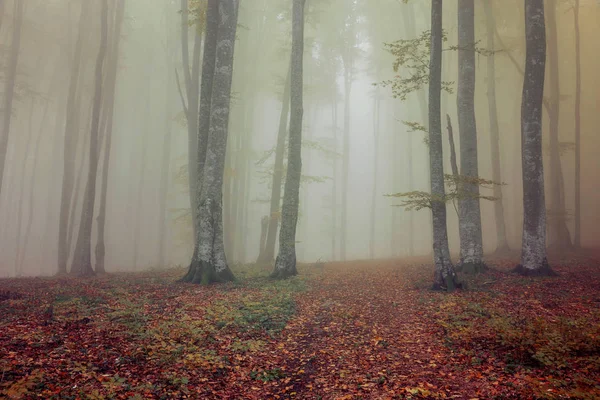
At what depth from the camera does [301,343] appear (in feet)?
21.0

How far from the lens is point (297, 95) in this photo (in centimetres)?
1314

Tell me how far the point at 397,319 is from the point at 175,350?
15.6 feet

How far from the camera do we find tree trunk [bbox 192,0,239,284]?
10977 millimetres

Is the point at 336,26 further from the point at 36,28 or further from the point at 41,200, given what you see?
the point at 41,200

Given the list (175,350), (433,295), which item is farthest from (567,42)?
(175,350)

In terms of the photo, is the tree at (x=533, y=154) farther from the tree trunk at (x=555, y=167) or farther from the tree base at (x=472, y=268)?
the tree trunk at (x=555, y=167)

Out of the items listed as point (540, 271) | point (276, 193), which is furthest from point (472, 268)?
point (276, 193)

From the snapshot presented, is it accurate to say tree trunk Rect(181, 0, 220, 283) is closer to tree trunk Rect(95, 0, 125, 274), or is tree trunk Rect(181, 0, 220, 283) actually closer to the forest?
the forest

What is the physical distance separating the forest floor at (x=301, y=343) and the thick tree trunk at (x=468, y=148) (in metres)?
2.08

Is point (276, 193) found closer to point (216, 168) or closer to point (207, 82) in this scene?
point (216, 168)


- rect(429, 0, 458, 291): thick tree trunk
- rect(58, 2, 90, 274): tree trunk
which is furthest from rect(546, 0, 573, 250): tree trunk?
rect(58, 2, 90, 274): tree trunk

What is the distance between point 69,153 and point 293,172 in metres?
13.4

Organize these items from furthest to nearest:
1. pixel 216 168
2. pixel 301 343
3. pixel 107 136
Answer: pixel 107 136
pixel 216 168
pixel 301 343

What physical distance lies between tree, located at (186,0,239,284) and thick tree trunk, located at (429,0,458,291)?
21.6 ft
